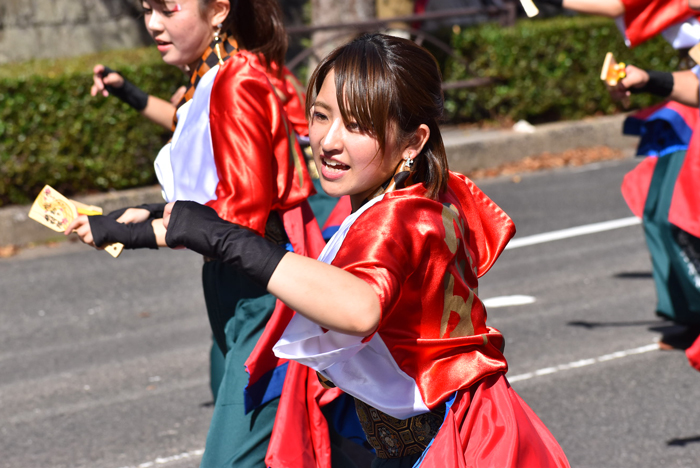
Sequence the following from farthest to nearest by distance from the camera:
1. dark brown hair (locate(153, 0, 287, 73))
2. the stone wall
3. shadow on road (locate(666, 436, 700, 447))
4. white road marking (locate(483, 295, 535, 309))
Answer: the stone wall < white road marking (locate(483, 295, 535, 309)) < shadow on road (locate(666, 436, 700, 447)) < dark brown hair (locate(153, 0, 287, 73))

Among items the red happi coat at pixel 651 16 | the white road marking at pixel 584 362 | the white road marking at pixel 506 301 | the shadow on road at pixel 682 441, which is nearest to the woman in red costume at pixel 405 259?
the shadow on road at pixel 682 441

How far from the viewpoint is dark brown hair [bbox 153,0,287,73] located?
111 inches

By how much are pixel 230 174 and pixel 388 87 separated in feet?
2.43

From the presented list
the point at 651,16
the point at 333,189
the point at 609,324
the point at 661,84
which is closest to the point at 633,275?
the point at 609,324

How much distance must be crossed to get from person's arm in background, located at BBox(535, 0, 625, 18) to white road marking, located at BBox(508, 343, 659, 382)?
1747 mm

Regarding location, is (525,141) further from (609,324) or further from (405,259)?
(405,259)

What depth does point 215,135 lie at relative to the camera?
2424 mm

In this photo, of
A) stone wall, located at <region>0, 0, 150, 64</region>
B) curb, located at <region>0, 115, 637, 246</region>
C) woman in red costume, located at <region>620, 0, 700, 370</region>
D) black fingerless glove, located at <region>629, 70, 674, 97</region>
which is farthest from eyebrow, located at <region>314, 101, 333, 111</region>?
→ stone wall, located at <region>0, 0, 150, 64</region>

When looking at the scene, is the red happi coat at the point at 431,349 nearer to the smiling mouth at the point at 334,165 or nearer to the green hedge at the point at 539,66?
the smiling mouth at the point at 334,165

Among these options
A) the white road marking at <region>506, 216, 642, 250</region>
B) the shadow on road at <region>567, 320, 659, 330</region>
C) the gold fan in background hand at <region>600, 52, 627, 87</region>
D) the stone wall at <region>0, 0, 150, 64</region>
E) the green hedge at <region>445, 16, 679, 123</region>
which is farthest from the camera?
the stone wall at <region>0, 0, 150, 64</region>

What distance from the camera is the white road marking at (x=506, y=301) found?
5480 mm

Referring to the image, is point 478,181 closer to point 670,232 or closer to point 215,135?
point 670,232

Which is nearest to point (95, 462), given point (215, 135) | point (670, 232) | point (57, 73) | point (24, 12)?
point (215, 135)

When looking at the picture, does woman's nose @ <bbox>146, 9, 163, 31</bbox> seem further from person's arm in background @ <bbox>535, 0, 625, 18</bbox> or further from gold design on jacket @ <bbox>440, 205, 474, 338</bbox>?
person's arm in background @ <bbox>535, 0, 625, 18</bbox>
